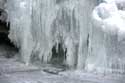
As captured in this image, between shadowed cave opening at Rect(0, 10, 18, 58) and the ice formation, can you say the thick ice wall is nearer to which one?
the ice formation

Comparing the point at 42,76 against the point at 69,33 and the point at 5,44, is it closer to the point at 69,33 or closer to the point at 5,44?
the point at 69,33

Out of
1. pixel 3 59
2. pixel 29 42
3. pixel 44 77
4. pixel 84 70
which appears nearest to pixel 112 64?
pixel 84 70

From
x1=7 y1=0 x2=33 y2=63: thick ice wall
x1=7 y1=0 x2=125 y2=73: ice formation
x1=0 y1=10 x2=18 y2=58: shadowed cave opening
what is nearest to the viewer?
x1=7 y1=0 x2=125 y2=73: ice formation

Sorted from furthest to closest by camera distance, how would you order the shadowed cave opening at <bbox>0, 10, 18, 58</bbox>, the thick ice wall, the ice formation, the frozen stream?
the shadowed cave opening at <bbox>0, 10, 18, 58</bbox>
the thick ice wall
the ice formation
the frozen stream

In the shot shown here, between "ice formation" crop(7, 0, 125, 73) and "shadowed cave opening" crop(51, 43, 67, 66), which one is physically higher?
"ice formation" crop(7, 0, 125, 73)

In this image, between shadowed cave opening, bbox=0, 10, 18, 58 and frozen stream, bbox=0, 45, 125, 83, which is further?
shadowed cave opening, bbox=0, 10, 18, 58

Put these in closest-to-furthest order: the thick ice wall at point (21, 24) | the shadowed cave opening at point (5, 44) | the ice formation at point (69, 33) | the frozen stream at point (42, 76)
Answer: the frozen stream at point (42, 76)
the ice formation at point (69, 33)
the thick ice wall at point (21, 24)
the shadowed cave opening at point (5, 44)

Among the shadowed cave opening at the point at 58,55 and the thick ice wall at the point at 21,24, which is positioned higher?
the thick ice wall at the point at 21,24

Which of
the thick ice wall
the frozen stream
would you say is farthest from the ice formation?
the frozen stream

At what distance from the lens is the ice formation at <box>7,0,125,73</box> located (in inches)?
201

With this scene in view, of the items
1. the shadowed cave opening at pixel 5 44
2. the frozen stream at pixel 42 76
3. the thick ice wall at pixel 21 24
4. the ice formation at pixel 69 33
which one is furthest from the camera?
the shadowed cave opening at pixel 5 44

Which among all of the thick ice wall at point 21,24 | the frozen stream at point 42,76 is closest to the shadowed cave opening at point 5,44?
the thick ice wall at point 21,24

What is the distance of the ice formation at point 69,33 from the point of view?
5.11 metres

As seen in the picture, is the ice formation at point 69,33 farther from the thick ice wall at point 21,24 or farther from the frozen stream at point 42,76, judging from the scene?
the frozen stream at point 42,76
